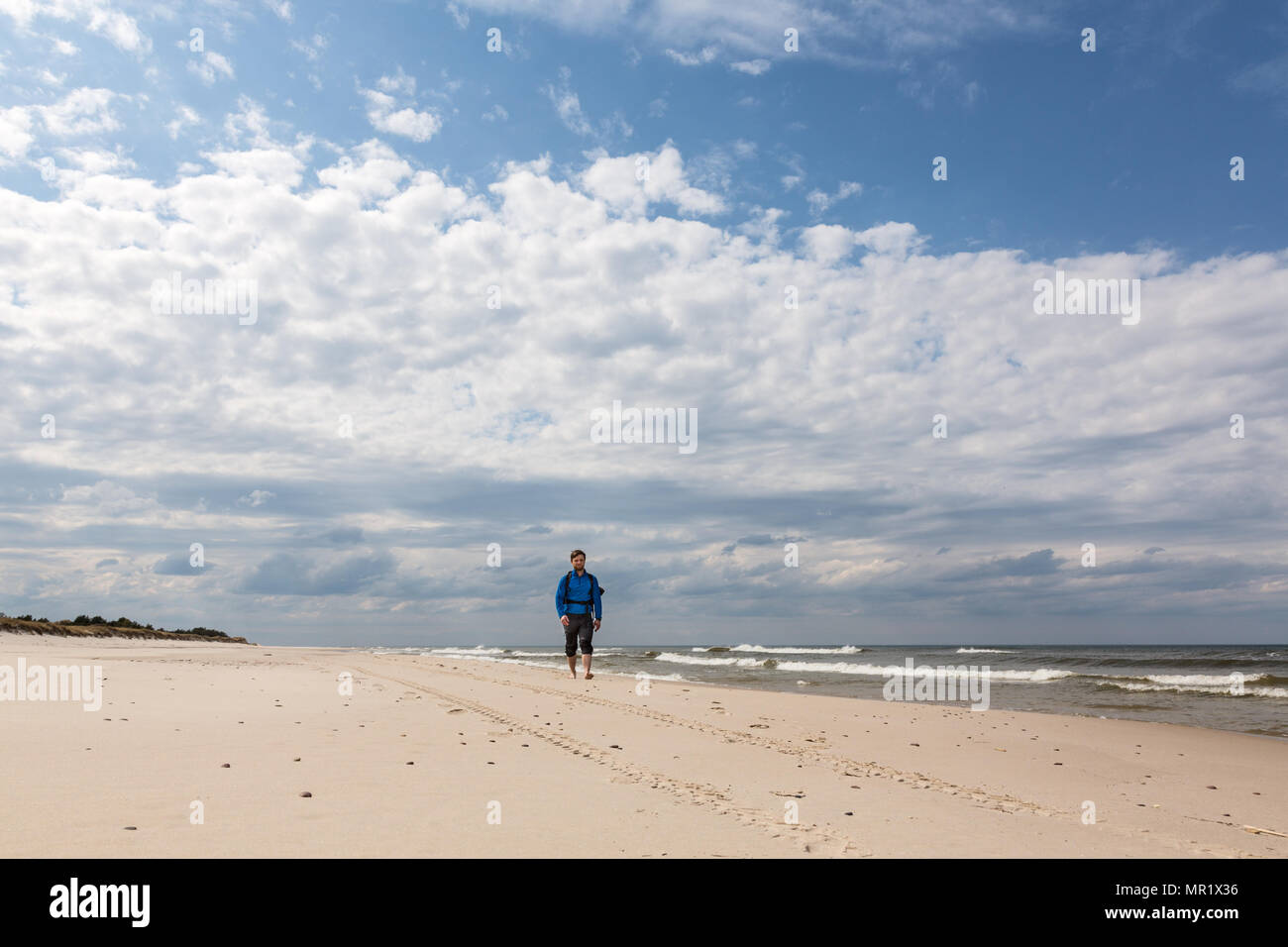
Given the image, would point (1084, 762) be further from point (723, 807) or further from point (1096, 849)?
point (723, 807)

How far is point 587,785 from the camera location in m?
6.11

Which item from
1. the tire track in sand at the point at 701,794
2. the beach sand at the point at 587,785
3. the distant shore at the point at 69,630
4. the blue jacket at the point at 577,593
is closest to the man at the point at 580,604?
the blue jacket at the point at 577,593

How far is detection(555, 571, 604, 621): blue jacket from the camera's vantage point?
18.4 m

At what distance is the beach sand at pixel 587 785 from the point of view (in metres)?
4.43

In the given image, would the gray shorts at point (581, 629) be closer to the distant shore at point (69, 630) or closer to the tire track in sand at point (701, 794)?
the tire track in sand at point (701, 794)

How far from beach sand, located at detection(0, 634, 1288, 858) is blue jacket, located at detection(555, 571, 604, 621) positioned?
6.68 meters

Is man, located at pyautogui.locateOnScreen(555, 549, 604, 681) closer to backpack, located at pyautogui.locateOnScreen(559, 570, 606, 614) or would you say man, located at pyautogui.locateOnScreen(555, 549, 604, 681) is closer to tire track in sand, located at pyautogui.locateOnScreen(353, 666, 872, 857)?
backpack, located at pyautogui.locateOnScreen(559, 570, 606, 614)

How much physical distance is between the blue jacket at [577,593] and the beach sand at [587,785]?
6680 mm

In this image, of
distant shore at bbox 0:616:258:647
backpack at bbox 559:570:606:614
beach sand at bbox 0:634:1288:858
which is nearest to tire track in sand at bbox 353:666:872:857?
beach sand at bbox 0:634:1288:858

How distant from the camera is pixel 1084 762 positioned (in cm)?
889

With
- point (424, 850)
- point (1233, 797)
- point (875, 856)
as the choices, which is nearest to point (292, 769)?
point (424, 850)
